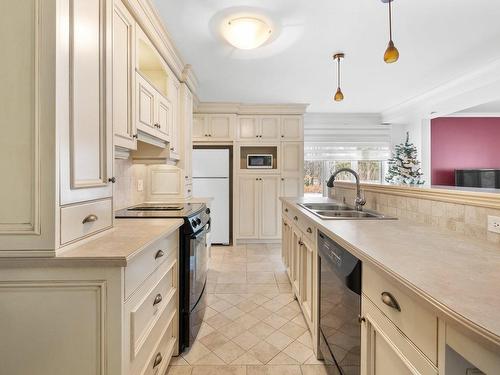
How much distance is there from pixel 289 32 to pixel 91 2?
5.30 feet

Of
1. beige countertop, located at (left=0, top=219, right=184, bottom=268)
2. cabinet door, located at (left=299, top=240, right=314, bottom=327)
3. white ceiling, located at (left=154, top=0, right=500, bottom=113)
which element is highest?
white ceiling, located at (left=154, top=0, right=500, bottom=113)

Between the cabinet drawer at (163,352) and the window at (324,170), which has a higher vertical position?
the window at (324,170)

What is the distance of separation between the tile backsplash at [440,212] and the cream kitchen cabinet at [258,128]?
2635 mm

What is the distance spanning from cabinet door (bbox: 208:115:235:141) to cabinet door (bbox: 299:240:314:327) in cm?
275

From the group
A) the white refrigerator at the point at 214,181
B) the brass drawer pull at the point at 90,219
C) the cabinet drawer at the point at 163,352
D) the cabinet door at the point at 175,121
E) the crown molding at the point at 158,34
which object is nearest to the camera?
the brass drawer pull at the point at 90,219

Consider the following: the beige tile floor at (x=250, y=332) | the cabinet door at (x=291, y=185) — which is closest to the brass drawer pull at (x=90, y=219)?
the beige tile floor at (x=250, y=332)

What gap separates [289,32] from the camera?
231 cm

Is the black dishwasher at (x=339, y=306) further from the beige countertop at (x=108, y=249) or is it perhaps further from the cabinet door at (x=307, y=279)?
the beige countertop at (x=108, y=249)

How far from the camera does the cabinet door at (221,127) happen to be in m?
4.43

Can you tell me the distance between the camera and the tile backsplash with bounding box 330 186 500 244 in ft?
3.77

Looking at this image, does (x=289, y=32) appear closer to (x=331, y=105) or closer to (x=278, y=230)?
(x=331, y=105)

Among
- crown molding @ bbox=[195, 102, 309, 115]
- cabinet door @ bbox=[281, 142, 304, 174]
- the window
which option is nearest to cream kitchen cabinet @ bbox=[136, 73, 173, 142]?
crown molding @ bbox=[195, 102, 309, 115]

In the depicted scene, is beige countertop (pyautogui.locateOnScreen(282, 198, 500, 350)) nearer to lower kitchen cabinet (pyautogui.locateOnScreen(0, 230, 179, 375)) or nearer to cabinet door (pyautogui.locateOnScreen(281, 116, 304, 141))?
lower kitchen cabinet (pyautogui.locateOnScreen(0, 230, 179, 375))

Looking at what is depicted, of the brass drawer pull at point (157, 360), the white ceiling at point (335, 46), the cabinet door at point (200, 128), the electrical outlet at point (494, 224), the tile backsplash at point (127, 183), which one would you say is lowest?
the brass drawer pull at point (157, 360)
